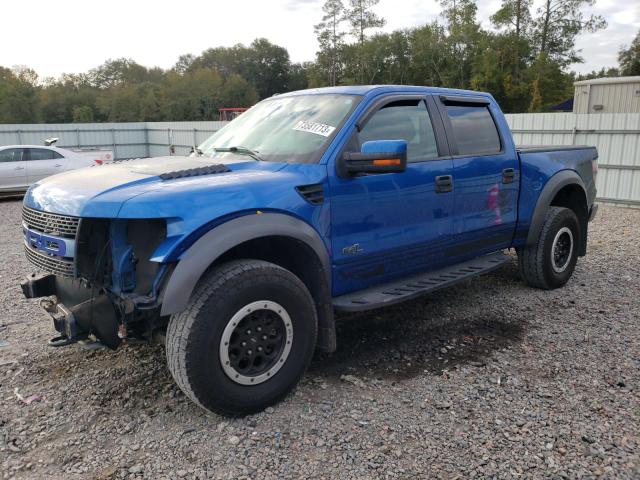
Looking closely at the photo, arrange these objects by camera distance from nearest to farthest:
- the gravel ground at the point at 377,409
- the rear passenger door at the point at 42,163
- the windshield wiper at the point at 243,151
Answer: the gravel ground at the point at 377,409 < the windshield wiper at the point at 243,151 < the rear passenger door at the point at 42,163

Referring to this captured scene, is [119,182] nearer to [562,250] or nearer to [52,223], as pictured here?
[52,223]

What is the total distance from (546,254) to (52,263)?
179 inches

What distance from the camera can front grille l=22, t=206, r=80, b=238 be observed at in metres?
2.97

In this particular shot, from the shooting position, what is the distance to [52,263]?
3.13 m

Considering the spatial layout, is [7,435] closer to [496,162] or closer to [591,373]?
[591,373]

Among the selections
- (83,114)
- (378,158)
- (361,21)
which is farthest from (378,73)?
(378,158)

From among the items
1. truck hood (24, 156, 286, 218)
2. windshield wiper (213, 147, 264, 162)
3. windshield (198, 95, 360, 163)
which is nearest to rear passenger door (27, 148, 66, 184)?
windshield (198, 95, 360, 163)

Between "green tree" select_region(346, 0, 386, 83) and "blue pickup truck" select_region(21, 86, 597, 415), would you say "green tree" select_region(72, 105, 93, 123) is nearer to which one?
"green tree" select_region(346, 0, 386, 83)

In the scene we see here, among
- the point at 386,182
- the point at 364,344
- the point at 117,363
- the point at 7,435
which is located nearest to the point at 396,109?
the point at 386,182

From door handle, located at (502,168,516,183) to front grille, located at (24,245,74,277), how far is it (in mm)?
3656

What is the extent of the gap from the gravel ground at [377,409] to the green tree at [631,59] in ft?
180

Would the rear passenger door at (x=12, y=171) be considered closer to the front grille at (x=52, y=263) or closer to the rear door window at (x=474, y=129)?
the front grille at (x=52, y=263)

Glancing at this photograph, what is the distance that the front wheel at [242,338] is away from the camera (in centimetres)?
291

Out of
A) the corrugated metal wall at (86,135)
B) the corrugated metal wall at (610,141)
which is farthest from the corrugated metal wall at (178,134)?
the corrugated metal wall at (610,141)
